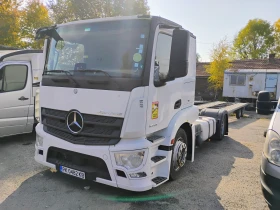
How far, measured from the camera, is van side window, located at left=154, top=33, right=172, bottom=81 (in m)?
3.60

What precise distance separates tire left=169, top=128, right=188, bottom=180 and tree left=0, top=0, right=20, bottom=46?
16.5m

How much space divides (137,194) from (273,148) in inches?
79.4

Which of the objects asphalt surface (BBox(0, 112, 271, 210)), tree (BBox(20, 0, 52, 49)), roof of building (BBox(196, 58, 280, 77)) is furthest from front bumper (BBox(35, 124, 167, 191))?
roof of building (BBox(196, 58, 280, 77))

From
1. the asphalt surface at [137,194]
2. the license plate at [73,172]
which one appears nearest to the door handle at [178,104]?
the asphalt surface at [137,194]

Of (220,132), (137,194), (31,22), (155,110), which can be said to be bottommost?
(137,194)

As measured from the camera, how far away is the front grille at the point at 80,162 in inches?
140

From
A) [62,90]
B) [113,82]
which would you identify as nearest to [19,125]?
[62,90]

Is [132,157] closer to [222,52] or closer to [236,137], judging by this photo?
[236,137]

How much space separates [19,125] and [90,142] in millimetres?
3671

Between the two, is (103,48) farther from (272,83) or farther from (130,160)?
(272,83)

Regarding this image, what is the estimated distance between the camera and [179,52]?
3463 millimetres

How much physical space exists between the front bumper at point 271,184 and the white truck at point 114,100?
1.36 metres

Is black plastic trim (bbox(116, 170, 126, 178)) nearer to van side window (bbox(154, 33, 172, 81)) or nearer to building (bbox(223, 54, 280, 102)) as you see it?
van side window (bbox(154, 33, 172, 81))

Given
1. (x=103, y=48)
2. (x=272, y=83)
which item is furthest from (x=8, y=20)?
(x=272, y=83)
